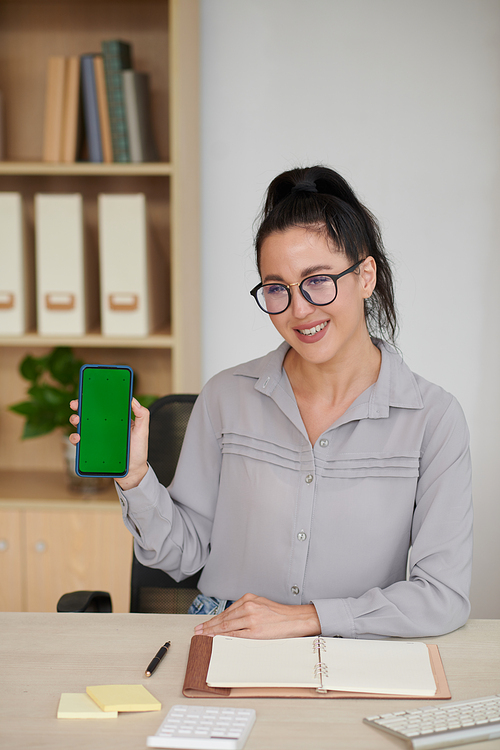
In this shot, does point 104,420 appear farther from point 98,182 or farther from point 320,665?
point 98,182

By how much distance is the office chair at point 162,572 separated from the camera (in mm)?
1501

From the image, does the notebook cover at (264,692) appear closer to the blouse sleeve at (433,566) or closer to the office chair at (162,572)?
the blouse sleeve at (433,566)

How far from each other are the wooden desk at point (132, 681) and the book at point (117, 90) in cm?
142

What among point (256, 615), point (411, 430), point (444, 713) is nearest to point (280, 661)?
point (256, 615)

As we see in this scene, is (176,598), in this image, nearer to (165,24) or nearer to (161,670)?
(161,670)

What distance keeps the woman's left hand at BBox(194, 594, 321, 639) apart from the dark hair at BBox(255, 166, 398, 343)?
Result: 63cm

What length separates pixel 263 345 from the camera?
2.46m

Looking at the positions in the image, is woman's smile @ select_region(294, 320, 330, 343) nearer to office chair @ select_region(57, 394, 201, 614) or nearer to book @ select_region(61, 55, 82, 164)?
office chair @ select_region(57, 394, 201, 614)

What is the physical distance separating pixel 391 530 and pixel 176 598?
0.51m

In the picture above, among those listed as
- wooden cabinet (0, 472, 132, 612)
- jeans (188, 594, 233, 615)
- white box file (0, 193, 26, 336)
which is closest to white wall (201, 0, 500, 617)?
white box file (0, 193, 26, 336)

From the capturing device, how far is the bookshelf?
6.96ft

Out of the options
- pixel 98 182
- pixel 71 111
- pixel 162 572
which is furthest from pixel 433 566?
pixel 98 182

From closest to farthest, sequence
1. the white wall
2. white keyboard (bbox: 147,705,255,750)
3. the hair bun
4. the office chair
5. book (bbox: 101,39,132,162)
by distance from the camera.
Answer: white keyboard (bbox: 147,705,255,750), the hair bun, the office chair, book (bbox: 101,39,132,162), the white wall

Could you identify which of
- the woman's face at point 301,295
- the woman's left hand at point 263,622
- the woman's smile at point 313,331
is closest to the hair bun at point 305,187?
the woman's face at point 301,295
